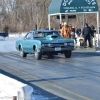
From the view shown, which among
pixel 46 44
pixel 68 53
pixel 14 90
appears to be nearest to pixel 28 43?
pixel 46 44

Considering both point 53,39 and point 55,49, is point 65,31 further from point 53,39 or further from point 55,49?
point 55,49

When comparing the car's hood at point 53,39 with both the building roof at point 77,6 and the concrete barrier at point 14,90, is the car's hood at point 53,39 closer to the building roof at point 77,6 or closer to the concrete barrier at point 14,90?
the building roof at point 77,6

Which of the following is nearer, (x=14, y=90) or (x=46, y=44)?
(x=14, y=90)

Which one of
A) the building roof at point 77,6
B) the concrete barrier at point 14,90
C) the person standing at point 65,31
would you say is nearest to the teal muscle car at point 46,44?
the person standing at point 65,31

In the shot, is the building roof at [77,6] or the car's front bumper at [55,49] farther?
the building roof at [77,6]

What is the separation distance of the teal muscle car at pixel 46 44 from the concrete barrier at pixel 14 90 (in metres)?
11.8

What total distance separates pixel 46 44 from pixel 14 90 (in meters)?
12.8

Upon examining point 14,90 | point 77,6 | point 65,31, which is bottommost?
point 14,90

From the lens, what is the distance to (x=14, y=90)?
7.18m

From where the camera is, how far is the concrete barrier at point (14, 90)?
22.8 feet

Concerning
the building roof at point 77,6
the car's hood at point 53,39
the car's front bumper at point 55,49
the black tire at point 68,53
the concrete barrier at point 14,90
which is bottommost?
the black tire at point 68,53

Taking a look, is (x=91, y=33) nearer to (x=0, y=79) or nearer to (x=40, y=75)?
(x=40, y=75)

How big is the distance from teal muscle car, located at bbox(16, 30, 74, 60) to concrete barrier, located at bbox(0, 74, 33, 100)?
465 inches

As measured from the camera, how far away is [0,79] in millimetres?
8141
